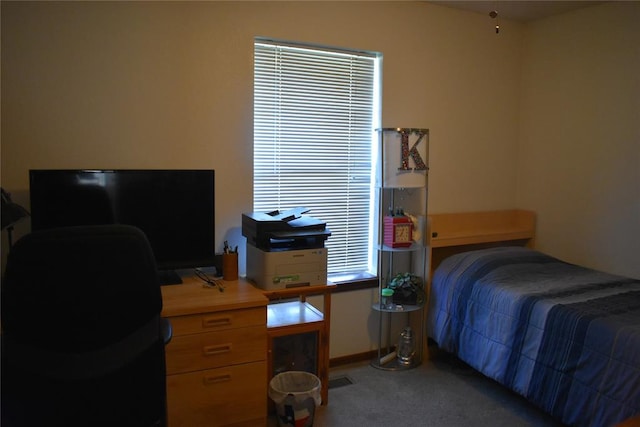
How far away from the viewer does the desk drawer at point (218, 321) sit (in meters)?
2.19

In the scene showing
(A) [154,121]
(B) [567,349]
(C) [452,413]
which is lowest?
(C) [452,413]

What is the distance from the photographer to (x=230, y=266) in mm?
2639

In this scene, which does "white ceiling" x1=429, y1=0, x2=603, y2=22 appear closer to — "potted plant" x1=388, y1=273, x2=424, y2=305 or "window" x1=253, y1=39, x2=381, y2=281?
"window" x1=253, y1=39, x2=381, y2=281

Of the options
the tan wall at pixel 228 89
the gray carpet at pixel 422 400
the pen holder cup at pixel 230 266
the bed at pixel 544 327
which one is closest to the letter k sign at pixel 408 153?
the tan wall at pixel 228 89

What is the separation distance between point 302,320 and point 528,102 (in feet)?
8.61

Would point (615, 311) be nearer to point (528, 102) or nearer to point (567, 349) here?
point (567, 349)

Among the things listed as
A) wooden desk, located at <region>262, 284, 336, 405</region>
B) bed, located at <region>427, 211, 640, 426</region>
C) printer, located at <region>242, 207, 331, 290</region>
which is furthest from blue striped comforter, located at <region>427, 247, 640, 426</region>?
printer, located at <region>242, 207, 331, 290</region>

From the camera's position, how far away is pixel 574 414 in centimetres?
230

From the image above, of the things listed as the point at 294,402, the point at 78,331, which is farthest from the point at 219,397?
the point at 78,331

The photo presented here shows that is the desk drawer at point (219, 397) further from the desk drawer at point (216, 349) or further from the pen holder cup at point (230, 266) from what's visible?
the pen holder cup at point (230, 266)

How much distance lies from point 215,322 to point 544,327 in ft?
5.50

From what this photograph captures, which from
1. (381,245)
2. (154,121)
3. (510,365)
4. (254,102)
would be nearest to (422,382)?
(510,365)

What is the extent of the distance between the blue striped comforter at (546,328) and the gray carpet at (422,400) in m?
0.18

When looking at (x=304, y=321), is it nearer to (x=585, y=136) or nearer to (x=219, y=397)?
(x=219, y=397)
